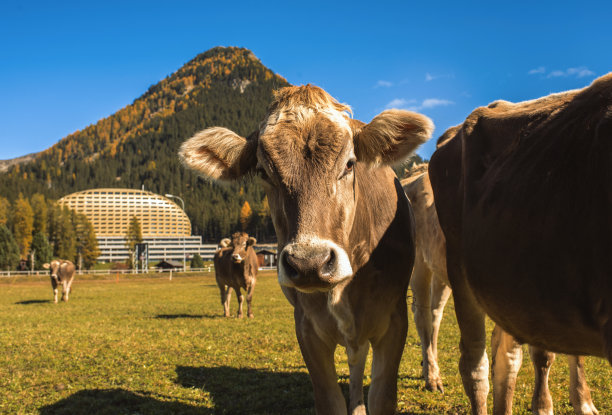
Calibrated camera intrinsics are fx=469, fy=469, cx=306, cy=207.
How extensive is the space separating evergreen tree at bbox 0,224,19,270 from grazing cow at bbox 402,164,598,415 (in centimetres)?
7360

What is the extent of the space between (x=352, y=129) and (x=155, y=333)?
10983 millimetres

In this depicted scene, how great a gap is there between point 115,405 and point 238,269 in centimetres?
1064

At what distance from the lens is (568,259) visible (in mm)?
1816

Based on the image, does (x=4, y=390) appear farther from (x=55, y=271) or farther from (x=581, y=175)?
(x=55, y=271)

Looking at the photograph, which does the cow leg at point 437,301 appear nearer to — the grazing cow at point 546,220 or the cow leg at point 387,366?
the cow leg at point 387,366

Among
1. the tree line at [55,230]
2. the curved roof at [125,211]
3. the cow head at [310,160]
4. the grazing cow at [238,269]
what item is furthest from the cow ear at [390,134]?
the curved roof at [125,211]

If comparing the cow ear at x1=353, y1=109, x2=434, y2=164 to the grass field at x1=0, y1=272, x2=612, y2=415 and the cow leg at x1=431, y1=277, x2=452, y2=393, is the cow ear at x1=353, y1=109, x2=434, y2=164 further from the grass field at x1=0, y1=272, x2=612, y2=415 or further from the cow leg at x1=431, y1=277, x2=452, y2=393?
the grass field at x1=0, y1=272, x2=612, y2=415

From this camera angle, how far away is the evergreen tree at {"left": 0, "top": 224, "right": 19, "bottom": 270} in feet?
220

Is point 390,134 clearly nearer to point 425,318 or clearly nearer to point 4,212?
point 425,318

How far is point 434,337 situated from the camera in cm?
Result: 616

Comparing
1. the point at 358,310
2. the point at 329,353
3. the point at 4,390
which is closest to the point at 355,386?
the point at 329,353

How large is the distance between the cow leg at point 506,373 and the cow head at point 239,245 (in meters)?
13.4

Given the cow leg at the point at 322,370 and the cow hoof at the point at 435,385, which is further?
the cow hoof at the point at 435,385

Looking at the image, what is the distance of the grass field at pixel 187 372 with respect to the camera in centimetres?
590
